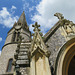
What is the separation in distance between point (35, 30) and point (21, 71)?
2.12 metres

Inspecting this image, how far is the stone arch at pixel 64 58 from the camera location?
3803 mm

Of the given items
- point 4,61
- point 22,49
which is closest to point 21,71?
point 22,49

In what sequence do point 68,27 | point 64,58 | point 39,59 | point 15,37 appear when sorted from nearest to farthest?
point 39,59 < point 64,58 < point 68,27 < point 15,37

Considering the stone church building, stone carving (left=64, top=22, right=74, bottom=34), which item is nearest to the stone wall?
the stone church building

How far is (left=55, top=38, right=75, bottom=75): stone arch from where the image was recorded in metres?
3.80

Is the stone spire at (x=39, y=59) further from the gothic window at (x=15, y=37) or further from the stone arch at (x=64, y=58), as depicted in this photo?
the gothic window at (x=15, y=37)

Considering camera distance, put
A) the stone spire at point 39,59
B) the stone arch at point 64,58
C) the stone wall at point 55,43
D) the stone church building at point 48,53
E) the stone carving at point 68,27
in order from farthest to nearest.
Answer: the stone carving at point 68,27, the stone wall at point 55,43, the stone arch at point 64,58, the stone church building at point 48,53, the stone spire at point 39,59

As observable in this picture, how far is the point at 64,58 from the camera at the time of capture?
13.8 feet

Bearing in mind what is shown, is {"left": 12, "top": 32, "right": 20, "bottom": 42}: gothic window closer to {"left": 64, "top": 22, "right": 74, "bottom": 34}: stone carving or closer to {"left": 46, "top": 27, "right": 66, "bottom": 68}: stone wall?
{"left": 64, "top": 22, "right": 74, "bottom": 34}: stone carving

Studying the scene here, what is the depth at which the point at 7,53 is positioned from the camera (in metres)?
13.7

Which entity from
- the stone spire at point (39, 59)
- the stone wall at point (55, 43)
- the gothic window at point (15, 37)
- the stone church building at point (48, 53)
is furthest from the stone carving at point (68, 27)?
the gothic window at point (15, 37)

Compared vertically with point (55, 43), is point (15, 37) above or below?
above

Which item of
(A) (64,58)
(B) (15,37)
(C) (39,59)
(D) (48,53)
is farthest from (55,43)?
(B) (15,37)

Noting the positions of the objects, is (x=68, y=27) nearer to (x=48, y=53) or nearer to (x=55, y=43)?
(x=55, y=43)
